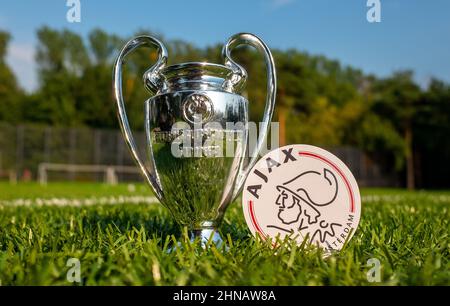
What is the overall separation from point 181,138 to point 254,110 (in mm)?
27719

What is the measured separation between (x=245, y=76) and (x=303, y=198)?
62 centimetres

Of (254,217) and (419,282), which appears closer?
(419,282)

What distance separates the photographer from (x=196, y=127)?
1791 mm

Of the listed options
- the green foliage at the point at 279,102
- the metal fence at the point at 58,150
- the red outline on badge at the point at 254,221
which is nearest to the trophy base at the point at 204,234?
the red outline on badge at the point at 254,221

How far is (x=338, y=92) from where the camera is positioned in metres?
39.7

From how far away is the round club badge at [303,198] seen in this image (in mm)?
1806

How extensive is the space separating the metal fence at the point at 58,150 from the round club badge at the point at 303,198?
18351 mm

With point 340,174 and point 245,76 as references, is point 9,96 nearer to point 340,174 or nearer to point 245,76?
point 245,76

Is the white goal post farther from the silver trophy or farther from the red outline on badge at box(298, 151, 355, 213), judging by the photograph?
the red outline on badge at box(298, 151, 355, 213)

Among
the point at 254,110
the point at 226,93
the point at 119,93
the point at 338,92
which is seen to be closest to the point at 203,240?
the point at 226,93

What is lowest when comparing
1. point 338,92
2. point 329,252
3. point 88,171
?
point 88,171

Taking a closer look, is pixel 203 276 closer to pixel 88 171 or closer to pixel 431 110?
pixel 88 171

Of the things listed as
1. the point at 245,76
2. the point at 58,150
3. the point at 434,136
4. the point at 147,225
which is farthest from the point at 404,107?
the point at 245,76

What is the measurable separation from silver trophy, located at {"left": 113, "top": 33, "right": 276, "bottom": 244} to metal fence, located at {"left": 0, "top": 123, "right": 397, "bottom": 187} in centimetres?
1816
